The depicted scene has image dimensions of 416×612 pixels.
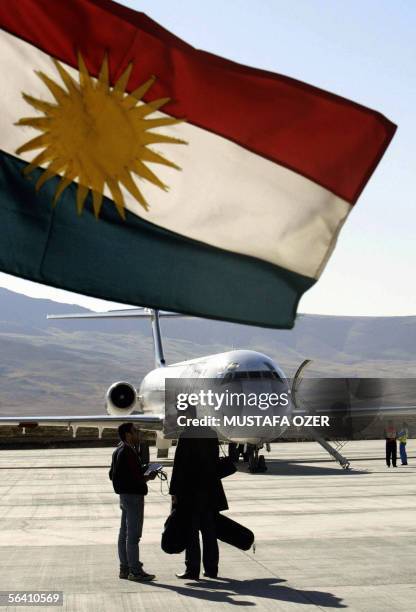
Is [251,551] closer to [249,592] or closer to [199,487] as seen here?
[199,487]

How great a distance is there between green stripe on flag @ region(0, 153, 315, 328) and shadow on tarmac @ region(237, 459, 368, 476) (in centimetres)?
2080

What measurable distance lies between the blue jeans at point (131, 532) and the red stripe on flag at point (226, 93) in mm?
4844

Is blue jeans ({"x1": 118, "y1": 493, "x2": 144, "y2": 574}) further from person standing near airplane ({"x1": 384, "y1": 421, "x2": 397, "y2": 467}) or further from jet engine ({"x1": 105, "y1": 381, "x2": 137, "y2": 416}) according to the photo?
jet engine ({"x1": 105, "y1": 381, "x2": 137, "y2": 416})

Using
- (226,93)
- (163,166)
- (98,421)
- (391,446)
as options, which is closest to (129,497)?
(163,166)

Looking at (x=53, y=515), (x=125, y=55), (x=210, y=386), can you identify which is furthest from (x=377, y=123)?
(x=210, y=386)

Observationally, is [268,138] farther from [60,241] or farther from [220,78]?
[60,241]

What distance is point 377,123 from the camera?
7.21 meters

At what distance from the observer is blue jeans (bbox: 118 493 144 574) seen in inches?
408

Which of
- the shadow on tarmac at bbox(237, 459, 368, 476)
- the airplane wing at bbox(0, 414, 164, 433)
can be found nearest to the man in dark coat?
the shadow on tarmac at bbox(237, 459, 368, 476)

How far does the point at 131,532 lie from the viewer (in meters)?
10.6

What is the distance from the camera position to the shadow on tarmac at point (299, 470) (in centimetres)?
2784

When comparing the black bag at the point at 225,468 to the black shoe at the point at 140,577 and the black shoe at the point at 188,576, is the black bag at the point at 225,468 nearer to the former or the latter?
the black shoe at the point at 188,576

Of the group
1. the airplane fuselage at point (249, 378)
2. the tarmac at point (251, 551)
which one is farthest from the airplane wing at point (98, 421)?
the tarmac at point (251, 551)

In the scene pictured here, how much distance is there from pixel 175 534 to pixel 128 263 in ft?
15.7
